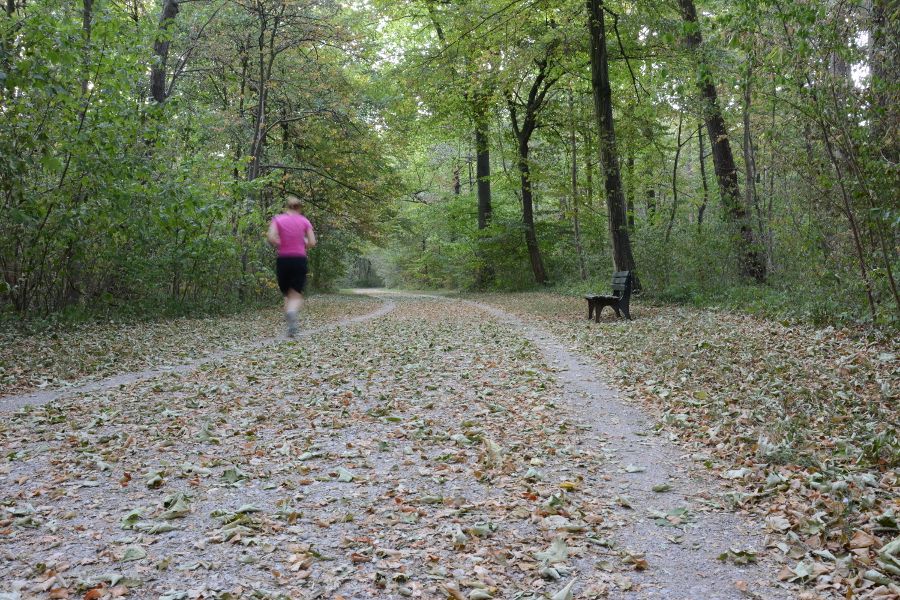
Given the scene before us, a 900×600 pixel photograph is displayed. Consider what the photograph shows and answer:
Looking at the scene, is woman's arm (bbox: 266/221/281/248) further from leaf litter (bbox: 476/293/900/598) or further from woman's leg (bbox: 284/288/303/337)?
leaf litter (bbox: 476/293/900/598)

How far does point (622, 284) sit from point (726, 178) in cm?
401

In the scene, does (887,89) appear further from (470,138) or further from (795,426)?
Result: (470,138)

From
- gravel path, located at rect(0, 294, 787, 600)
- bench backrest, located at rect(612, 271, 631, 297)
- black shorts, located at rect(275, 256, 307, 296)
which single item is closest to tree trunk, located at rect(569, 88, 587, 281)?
bench backrest, located at rect(612, 271, 631, 297)

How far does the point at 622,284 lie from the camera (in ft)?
39.8

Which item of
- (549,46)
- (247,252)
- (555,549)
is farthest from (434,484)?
(549,46)

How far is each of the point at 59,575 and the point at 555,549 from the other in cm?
230

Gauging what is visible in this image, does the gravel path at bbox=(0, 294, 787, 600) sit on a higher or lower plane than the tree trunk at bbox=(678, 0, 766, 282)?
lower

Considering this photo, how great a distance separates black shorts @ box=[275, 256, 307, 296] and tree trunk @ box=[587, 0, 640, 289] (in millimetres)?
7491

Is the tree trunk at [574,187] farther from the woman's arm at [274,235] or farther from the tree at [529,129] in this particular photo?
the woman's arm at [274,235]

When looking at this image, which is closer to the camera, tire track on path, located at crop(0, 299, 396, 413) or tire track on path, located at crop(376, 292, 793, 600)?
tire track on path, located at crop(376, 292, 793, 600)

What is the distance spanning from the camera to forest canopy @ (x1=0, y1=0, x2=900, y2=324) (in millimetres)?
7527

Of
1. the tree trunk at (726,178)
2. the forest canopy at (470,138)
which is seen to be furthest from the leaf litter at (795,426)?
the tree trunk at (726,178)

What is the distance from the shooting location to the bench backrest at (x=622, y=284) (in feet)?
39.0

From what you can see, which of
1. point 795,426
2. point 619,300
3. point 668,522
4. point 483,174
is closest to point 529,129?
point 483,174
